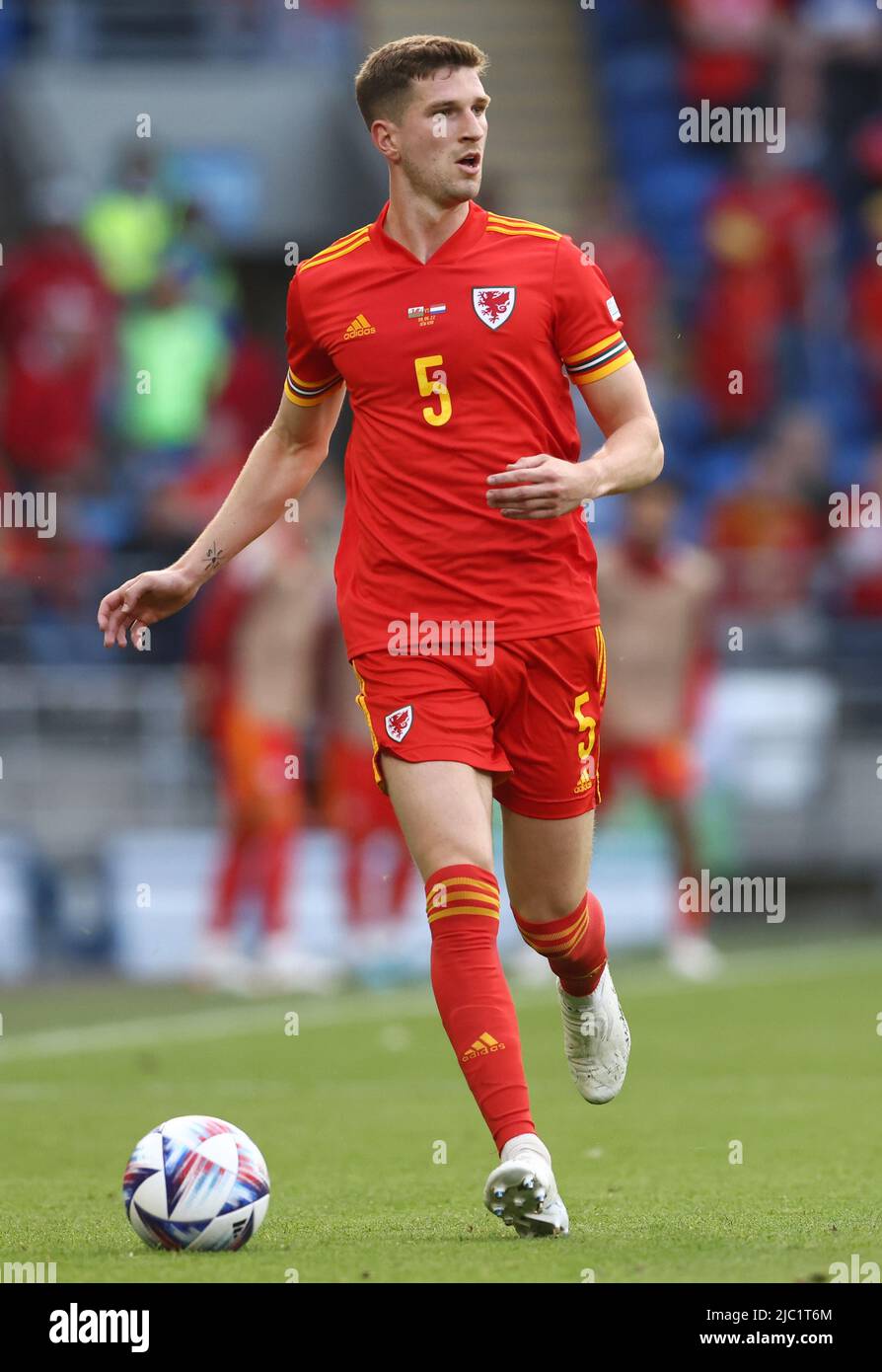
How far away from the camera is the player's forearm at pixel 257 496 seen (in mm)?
6457

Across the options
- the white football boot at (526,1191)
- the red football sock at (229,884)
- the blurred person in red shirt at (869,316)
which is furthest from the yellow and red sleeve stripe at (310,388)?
the blurred person in red shirt at (869,316)

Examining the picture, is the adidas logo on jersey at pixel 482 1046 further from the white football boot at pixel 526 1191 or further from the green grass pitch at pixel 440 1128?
the green grass pitch at pixel 440 1128

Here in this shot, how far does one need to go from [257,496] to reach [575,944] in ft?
4.58

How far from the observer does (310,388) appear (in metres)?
6.41

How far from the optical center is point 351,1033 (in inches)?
444

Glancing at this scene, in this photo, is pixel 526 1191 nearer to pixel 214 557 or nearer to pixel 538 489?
pixel 538 489

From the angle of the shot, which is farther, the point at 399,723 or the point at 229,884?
the point at 229,884

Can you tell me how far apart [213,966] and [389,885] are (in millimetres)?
1163

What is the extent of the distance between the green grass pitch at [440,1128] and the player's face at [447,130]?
2.44 meters

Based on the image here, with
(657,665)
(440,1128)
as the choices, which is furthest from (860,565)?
(440,1128)

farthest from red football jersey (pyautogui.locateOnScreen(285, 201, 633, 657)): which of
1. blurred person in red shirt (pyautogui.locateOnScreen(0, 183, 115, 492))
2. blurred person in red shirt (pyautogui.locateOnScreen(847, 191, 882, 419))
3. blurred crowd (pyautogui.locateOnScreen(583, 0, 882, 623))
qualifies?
blurred person in red shirt (pyautogui.locateOnScreen(847, 191, 882, 419))

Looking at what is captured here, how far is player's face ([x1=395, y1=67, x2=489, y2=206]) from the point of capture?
19.6 ft

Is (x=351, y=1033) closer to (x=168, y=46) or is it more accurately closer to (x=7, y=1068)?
(x=7, y=1068)

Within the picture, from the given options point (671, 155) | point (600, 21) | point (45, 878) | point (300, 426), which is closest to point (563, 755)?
point (300, 426)
